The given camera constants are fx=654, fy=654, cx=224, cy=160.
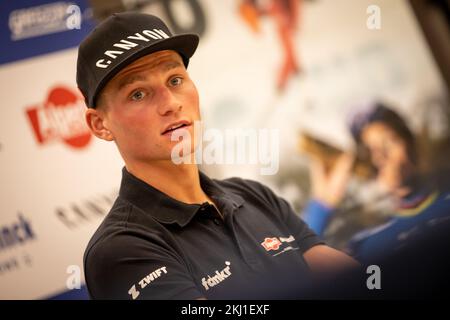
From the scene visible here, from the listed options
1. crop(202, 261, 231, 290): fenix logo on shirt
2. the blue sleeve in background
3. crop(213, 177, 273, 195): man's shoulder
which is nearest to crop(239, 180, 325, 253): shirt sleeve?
crop(213, 177, 273, 195): man's shoulder

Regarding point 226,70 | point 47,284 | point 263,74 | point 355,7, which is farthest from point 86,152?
point 355,7

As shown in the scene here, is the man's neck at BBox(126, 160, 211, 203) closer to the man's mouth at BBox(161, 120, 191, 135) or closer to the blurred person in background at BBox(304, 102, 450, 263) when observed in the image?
the man's mouth at BBox(161, 120, 191, 135)

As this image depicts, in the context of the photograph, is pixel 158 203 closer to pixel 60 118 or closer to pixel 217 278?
pixel 217 278

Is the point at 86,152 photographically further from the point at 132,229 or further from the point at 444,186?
the point at 444,186

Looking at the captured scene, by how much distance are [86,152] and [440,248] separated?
4.20 feet

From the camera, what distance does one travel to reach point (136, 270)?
4.55ft

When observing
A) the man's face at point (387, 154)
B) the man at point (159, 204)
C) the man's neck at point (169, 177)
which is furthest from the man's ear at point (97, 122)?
the man's face at point (387, 154)

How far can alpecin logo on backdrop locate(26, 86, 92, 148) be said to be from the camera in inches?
94.6

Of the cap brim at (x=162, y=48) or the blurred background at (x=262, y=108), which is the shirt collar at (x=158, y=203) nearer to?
the cap brim at (x=162, y=48)

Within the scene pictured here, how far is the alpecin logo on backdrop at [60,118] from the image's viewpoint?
2402 millimetres

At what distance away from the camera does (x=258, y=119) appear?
9.18 ft

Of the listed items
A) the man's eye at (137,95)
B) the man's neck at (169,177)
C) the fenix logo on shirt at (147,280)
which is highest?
the man's eye at (137,95)

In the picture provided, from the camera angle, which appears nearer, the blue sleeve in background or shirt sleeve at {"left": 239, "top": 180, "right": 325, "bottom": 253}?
shirt sleeve at {"left": 239, "top": 180, "right": 325, "bottom": 253}

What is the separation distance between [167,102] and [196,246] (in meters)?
0.34
